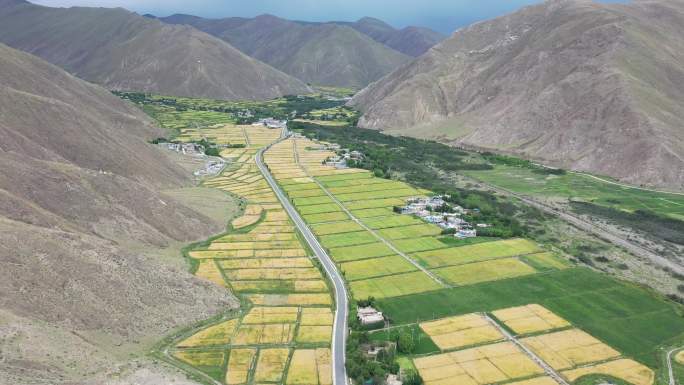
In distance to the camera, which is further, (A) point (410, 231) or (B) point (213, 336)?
(A) point (410, 231)

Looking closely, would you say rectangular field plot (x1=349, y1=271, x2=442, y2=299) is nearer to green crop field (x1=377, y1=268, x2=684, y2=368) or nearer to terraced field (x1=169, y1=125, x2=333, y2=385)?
green crop field (x1=377, y1=268, x2=684, y2=368)

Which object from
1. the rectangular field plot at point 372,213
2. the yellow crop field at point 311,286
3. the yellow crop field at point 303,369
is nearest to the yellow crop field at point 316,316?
the yellow crop field at point 311,286

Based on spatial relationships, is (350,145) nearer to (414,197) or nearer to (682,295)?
(414,197)

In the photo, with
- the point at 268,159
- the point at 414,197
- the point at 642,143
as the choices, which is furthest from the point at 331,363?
the point at 642,143

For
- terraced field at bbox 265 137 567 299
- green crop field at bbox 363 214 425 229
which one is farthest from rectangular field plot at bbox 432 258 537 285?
green crop field at bbox 363 214 425 229

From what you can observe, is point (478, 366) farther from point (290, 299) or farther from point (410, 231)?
point (410, 231)

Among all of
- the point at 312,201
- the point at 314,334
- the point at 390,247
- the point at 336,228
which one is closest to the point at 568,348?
the point at 314,334

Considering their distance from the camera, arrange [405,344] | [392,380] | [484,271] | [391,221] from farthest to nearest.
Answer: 1. [391,221]
2. [484,271]
3. [405,344]
4. [392,380]
